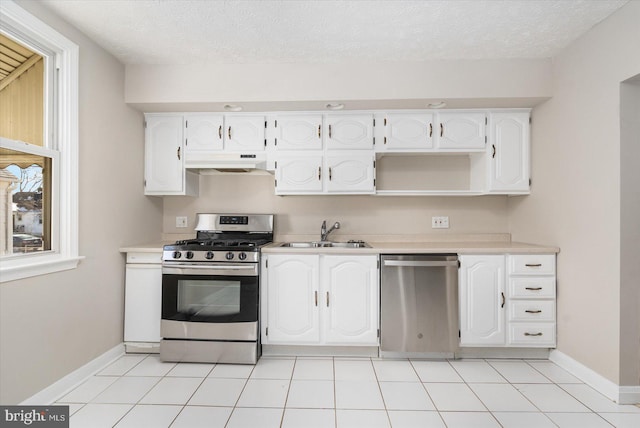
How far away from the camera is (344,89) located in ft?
9.52

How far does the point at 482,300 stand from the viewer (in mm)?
2832

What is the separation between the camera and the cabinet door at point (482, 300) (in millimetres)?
2816

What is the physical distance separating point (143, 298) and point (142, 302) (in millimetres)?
33

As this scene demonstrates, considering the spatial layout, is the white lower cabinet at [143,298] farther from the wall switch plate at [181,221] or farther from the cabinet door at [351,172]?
the cabinet door at [351,172]

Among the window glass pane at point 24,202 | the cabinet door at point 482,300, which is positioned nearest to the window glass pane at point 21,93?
the window glass pane at point 24,202

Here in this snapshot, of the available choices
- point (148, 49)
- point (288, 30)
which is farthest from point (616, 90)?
point (148, 49)

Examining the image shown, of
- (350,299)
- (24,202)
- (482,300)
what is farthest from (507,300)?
(24,202)

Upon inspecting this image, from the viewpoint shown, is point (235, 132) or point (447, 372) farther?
point (235, 132)

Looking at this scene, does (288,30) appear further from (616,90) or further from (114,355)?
(114,355)

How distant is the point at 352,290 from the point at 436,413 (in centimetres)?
105

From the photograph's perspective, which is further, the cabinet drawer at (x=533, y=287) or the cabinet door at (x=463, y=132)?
the cabinet door at (x=463, y=132)

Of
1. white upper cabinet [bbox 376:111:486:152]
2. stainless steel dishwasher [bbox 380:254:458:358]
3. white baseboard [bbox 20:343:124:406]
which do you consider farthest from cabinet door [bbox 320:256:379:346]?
white baseboard [bbox 20:343:124:406]

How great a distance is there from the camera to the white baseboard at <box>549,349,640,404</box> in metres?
2.18

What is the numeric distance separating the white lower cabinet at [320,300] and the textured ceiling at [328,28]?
1.58m
